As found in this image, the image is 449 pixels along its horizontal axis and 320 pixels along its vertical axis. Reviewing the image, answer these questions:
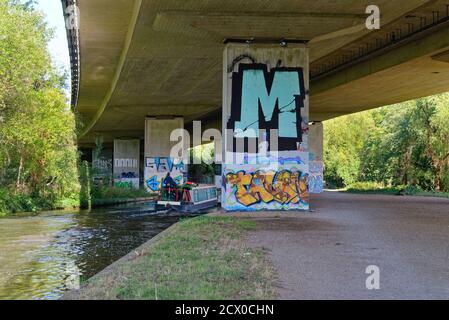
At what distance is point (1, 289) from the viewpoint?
955cm

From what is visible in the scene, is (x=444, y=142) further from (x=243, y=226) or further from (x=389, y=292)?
(x=389, y=292)

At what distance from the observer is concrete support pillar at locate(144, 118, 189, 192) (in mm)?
44906

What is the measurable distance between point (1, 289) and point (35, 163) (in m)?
21.2

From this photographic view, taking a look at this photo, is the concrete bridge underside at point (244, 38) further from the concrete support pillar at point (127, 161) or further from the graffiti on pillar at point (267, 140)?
the concrete support pillar at point (127, 161)

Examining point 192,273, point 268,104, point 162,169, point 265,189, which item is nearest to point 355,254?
point 192,273

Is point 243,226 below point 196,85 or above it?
below

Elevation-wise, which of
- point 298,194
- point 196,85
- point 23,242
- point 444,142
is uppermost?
point 196,85

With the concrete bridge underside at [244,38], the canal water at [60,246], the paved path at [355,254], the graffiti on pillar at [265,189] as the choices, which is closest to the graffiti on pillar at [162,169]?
the concrete bridge underside at [244,38]

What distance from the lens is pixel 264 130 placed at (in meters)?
20.0

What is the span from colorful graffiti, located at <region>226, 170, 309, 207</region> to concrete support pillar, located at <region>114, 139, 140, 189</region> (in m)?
42.7

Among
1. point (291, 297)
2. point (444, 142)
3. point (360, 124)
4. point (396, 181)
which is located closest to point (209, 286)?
point (291, 297)

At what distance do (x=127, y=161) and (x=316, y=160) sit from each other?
27.7 meters

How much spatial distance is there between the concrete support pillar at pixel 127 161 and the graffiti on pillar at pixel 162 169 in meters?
16.4

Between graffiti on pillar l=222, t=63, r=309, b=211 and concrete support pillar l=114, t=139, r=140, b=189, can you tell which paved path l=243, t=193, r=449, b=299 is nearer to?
graffiti on pillar l=222, t=63, r=309, b=211
